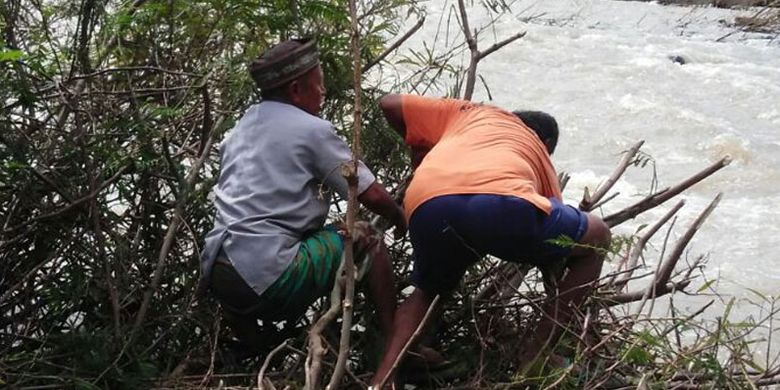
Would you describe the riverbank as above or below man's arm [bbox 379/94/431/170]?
below

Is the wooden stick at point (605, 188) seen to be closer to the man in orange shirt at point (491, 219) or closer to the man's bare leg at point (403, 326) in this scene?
the man in orange shirt at point (491, 219)

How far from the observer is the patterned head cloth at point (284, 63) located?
337cm

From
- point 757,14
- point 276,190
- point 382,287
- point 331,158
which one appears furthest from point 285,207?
point 757,14

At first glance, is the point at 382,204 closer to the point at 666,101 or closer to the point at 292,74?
the point at 292,74

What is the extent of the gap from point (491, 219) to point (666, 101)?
27.2 ft

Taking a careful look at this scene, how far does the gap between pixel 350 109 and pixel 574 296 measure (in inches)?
48.6

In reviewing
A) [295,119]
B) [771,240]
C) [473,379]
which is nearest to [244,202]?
[295,119]

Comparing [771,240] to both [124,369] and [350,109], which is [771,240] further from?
[124,369]

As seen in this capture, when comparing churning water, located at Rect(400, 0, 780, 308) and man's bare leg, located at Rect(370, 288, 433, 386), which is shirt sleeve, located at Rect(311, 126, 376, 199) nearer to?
man's bare leg, located at Rect(370, 288, 433, 386)

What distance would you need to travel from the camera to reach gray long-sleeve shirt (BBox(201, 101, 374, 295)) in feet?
10.8

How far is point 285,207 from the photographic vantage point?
3314mm

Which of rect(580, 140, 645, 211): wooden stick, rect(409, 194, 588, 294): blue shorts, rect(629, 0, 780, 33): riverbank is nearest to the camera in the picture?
rect(409, 194, 588, 294): blue shorts

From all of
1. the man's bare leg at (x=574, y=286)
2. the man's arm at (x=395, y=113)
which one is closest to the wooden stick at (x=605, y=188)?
the man's bare leg at (x=574, y=286)

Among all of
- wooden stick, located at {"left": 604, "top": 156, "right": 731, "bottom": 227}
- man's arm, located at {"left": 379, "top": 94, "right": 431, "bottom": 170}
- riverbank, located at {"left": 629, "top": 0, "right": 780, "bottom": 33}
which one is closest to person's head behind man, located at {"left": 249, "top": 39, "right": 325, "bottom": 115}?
man's arm, located at {"left": 379, "top": 94, "right": 431, "bottom": 170}
